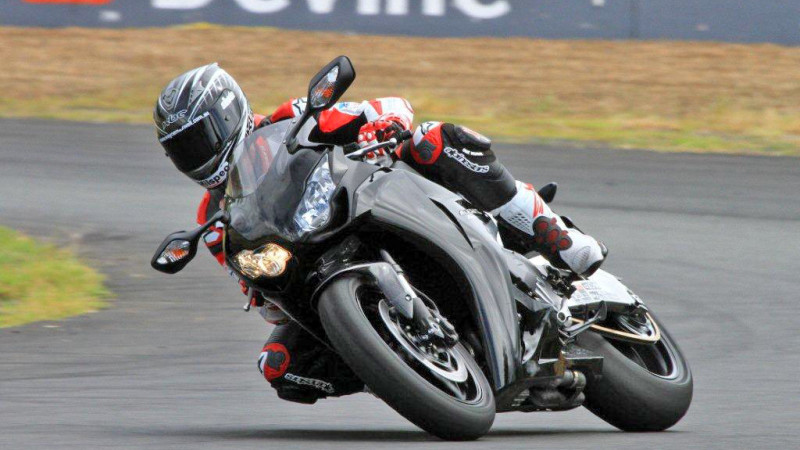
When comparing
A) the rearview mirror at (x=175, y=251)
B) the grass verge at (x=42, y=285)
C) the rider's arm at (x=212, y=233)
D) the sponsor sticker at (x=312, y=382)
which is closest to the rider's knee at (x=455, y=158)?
the rider's arm at (x=212, y=233)

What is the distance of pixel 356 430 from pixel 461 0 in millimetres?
11416

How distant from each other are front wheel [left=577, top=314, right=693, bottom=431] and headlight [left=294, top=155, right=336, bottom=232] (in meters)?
1.27

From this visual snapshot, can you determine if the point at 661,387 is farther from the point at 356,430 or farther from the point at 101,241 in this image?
the point at 101,241

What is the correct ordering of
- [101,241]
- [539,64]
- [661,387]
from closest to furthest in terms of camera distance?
[661,387]
[101,241]
[539,64]

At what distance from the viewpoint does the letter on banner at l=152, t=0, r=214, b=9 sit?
1702 centimetres

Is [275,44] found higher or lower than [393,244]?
lower

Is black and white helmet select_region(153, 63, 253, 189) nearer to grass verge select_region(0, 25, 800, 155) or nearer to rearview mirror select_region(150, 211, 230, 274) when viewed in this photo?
rearview mirror select_region(150, 211, 230, 274)

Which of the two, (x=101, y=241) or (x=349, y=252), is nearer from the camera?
(x=349, y=252)

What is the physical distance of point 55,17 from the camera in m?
17.2

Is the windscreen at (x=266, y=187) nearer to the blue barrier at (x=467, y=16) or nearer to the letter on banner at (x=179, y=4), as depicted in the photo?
the blue barrier at (x=467, y=16)

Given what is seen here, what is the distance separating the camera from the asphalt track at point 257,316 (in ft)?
17.2

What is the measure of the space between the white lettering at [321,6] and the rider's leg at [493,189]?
11.4m

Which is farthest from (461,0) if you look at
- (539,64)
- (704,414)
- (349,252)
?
(349,252)

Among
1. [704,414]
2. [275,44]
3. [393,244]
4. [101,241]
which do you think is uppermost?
[393,244]
